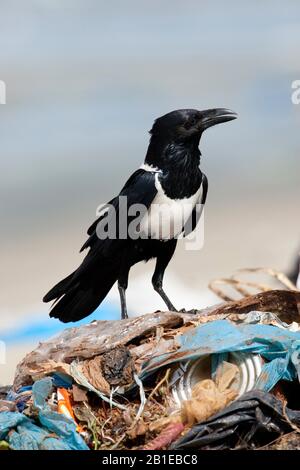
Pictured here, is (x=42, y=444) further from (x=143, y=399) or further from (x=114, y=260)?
(x=114, y=260)

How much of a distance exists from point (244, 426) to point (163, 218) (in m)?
1.99

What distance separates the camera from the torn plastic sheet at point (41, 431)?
149 inches

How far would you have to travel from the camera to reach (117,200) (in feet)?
18.2

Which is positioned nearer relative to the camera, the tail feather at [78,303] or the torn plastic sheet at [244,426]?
the torn plastic sheet at [244,426]

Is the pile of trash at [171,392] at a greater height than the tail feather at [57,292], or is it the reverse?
the tail feather at [57,292]

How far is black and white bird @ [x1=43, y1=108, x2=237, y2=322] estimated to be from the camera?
5.48 m

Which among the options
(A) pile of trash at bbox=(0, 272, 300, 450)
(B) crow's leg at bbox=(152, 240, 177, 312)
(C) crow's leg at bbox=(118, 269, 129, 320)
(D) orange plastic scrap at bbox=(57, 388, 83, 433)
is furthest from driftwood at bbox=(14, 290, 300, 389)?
(B) crow's leg at bbox=(152, 240, 177, 312)

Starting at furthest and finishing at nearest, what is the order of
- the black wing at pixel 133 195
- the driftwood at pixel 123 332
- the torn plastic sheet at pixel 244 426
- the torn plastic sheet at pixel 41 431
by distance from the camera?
the black wing at pixel 133 195 < the driftwood at pixel 123 332 < the torn plastic sheet at pixel 41 431 < the torn plastic sheet at pixel 244 426

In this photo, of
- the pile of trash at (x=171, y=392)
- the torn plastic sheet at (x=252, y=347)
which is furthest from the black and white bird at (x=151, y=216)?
the torn plastic sheet at (x=252, y=347)

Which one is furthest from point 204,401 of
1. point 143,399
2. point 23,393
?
point 23,393

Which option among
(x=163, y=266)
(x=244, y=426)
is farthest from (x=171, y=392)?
(x=163, y=266)

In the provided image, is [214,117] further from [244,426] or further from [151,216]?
[244,426]

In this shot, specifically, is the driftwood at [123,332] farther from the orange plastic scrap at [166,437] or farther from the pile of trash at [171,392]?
the orange plastic scrap at [166,437]

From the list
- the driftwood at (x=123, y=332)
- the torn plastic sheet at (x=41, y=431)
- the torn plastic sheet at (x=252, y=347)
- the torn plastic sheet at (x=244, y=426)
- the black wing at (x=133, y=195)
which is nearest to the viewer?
the torn plastic sheet at (x=244, y=426)
